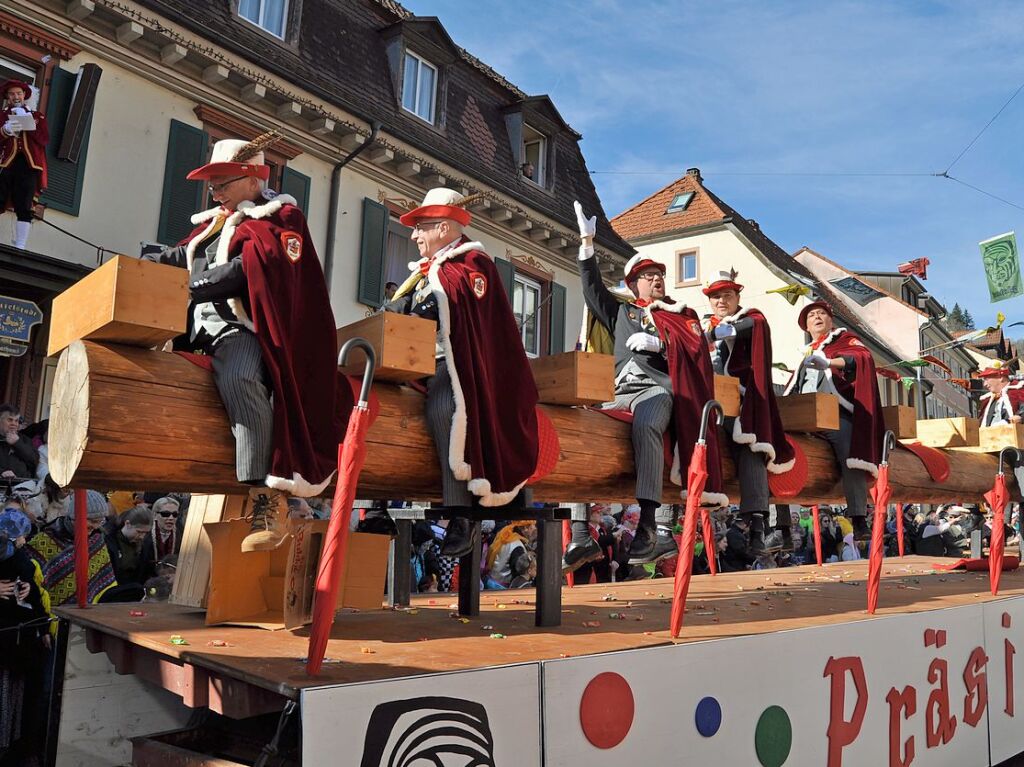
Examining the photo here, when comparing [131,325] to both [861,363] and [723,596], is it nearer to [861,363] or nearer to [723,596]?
[723,596]

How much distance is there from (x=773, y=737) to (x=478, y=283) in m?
2.15

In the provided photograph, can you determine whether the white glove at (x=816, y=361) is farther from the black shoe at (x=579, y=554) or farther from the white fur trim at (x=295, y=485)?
the white fur trim at (x=295, y=485)

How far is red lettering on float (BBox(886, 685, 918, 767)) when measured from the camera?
413 centimetres

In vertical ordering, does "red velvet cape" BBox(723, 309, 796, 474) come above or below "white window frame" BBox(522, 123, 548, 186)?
below

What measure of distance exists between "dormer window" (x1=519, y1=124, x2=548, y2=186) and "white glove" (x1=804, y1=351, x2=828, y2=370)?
34.5 ft

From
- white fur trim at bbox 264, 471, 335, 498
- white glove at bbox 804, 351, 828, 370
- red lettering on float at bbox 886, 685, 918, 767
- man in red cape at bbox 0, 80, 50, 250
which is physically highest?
man in red cape at bbox 0, 80, 50, 250

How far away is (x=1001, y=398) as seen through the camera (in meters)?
8.96

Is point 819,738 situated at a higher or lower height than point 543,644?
lower

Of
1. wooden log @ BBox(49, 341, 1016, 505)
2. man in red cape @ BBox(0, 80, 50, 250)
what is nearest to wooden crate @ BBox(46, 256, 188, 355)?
wooden log @ BBox(49, 341, 1016, 505)

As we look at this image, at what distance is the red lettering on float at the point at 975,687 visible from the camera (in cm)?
481

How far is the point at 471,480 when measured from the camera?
3.64 metres

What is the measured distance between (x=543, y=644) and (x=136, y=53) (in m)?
9.52

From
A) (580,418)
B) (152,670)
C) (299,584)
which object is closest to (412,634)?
(299,584)

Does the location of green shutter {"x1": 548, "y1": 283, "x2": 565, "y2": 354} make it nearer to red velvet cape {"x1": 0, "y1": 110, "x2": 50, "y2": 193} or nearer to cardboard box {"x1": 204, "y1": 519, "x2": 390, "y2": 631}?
red velvet cape {"x1": 0, "y1": 110, "x2": 50, "y2": 193}
